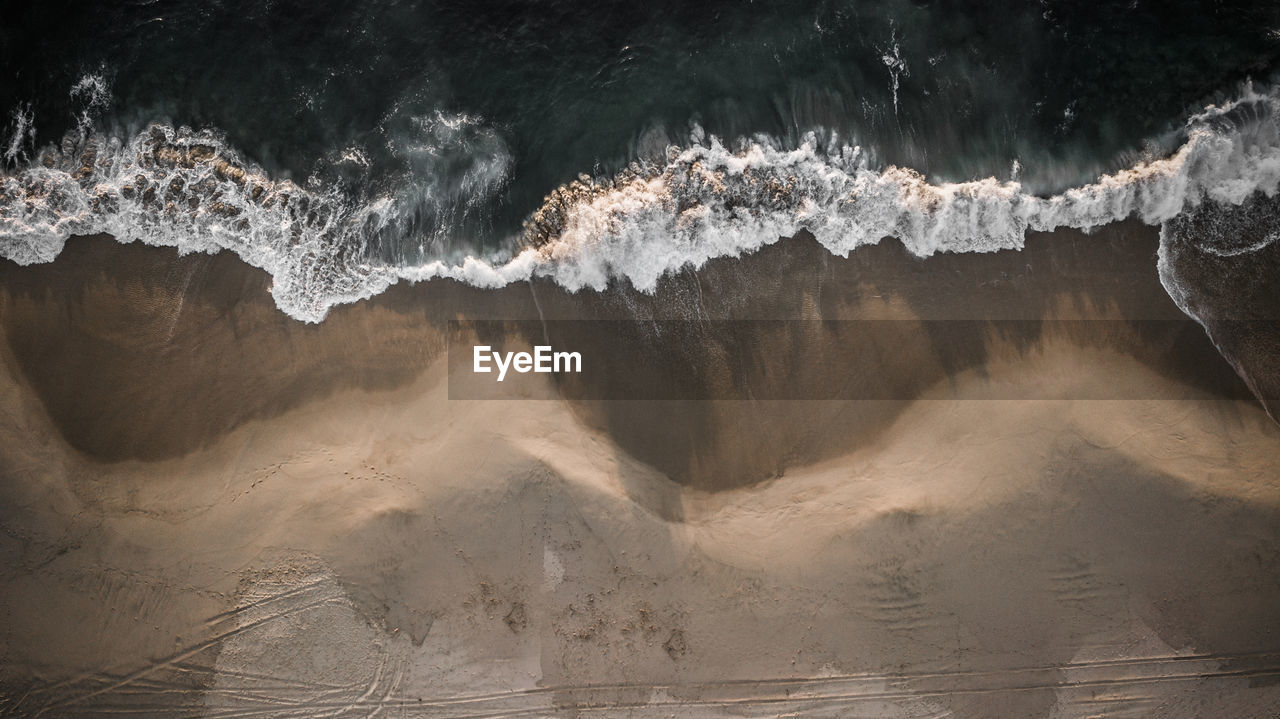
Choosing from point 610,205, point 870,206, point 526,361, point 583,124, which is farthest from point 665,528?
point 583,124

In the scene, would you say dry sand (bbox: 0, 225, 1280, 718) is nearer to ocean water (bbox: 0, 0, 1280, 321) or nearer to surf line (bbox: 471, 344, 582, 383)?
surf line (bbox: 471, 344, 582, 383)

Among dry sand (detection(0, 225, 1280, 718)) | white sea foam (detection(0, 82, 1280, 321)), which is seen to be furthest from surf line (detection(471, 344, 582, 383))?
white sea foam (detection(0, 82, 1280, 321))

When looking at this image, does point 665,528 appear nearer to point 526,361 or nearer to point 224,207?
point 526,361

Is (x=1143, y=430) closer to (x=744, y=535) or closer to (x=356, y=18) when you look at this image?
(x=744, y=535)

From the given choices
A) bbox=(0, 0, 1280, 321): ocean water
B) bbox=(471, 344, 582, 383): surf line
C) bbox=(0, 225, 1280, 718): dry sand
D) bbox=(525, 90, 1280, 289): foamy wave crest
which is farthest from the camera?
bbox=(0, 0, 1280, 321): ocean water

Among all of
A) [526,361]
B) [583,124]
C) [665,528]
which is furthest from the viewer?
[583,124]

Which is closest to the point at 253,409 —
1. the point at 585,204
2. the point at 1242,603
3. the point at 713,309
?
the point at 585,204
